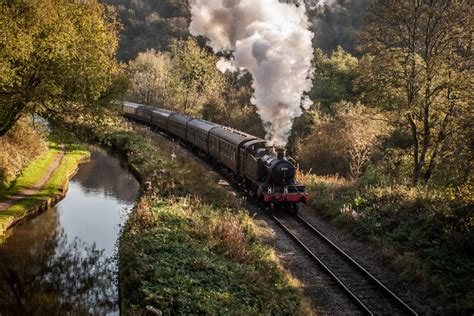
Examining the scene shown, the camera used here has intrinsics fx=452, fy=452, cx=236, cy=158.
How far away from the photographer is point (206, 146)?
30703 millimetres

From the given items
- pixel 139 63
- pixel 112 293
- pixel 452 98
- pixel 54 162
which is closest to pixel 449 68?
pixel 452 98

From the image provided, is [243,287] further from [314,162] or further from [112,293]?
[314,162]

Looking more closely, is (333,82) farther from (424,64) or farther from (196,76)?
(424,64)

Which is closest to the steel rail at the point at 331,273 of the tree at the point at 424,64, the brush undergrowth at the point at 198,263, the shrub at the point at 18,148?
the brush undergrowth at the point at 198,263

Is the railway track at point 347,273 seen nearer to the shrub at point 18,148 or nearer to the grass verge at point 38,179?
the grass verge at point 38,179

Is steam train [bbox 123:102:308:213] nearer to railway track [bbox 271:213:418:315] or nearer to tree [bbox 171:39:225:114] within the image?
railway track [bbox 271:213:418:315]

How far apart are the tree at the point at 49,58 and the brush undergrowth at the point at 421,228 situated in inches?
485

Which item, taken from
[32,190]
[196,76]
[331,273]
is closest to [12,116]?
[32,190]

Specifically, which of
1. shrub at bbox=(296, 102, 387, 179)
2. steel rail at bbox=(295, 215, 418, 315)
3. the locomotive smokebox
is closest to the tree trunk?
the locomotive smokebox

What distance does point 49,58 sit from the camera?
18.6 metres

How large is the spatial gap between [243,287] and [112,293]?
5.74m

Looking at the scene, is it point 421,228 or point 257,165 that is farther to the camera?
point 257,165

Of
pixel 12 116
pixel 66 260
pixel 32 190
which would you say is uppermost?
pixel 12 116

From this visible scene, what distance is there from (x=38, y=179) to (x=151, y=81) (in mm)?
38032
